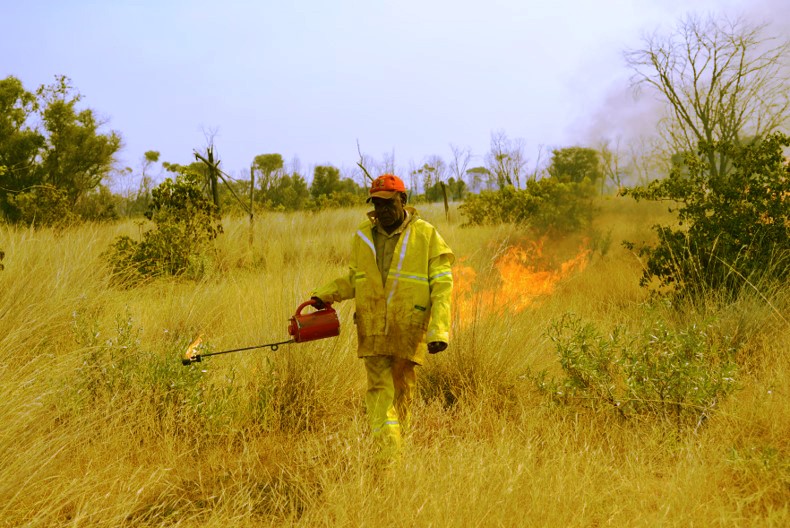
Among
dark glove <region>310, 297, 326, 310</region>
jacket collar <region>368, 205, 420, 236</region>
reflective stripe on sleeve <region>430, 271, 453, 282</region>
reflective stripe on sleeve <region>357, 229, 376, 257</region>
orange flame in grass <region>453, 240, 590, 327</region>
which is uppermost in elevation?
jacket collar <region>368, 205, 420, 236</region>

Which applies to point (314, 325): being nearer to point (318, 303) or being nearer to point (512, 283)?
point (318, 303)

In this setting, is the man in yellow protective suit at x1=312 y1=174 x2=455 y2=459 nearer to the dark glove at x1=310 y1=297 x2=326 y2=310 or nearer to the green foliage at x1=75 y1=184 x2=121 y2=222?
the dark glove at x1=310 y1=297 x2=326 y2=310

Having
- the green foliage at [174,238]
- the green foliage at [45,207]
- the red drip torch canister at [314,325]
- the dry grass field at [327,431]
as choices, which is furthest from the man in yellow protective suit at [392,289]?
the green foliage at [45,207]

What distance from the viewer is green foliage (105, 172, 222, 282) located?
28.2 feet

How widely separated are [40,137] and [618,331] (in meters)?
21.7

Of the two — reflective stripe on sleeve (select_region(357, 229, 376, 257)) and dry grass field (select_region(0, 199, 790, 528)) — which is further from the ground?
reflective stripe on sleeve (select_region(357, 229, 376, 257))

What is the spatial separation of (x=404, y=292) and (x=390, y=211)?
0.44 m

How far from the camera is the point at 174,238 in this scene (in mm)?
8820

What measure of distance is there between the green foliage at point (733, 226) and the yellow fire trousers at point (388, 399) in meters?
3.96

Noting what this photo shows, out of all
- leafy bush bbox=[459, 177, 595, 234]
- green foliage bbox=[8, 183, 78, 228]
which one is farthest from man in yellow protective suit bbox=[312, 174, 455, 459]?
green foliage bbox=[8, 183, 78, 228]

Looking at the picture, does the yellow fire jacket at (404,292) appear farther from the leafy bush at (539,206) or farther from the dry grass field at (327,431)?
the leafy bush at (539,206)

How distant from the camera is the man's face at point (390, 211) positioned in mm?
3629

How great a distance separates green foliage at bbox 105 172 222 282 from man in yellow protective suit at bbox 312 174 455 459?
5.18m

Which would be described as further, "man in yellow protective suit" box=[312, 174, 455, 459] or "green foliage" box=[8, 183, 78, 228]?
"green foliage" box=[8, 183, 78, 228]
